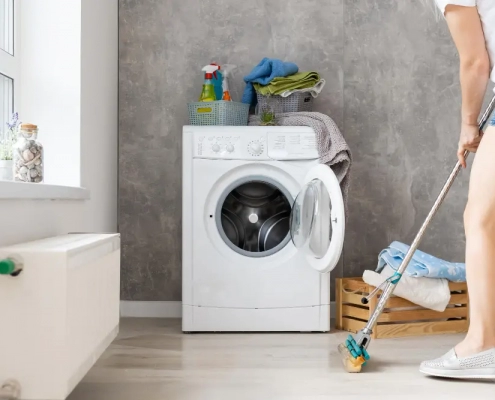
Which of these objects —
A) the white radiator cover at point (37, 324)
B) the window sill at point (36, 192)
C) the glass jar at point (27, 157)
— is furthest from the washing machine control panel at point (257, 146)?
the white radiator cover at point (37, 324)

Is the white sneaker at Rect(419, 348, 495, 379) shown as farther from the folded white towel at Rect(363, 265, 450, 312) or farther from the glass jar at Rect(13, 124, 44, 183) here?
the glass jar at Rect(13, 124, 44, 183)

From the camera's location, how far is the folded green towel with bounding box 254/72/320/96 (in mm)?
3119

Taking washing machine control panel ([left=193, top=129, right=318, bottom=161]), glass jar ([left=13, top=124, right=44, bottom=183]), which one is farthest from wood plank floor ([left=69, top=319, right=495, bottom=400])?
washing machine control panel ([left=193, top=129, right=318, bottom=161])

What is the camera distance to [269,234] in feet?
9.99

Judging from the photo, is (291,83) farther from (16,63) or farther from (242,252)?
(16,63)

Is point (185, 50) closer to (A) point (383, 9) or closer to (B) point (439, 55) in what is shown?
(A) point (383, 9)

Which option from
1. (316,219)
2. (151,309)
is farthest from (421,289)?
(151,309)

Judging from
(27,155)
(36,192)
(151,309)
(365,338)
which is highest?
(27,155)

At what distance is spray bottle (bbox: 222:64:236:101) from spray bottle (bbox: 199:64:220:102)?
51 mm

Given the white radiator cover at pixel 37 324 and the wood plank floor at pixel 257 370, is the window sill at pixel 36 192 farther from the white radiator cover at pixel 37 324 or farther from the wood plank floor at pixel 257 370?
the wood plank floor at pixel 257 370

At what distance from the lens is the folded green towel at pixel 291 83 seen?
10.2ft

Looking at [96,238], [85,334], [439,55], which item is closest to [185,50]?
[439,55]

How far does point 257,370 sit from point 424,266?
1.03 m

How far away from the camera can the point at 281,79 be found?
3113 millimetres
